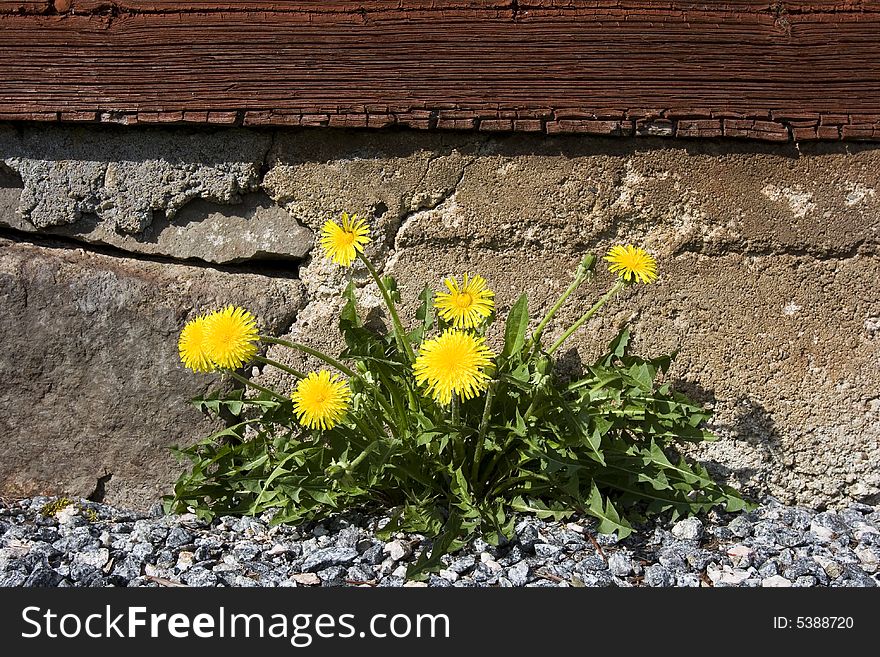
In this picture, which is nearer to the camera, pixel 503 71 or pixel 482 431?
pixel 482 431

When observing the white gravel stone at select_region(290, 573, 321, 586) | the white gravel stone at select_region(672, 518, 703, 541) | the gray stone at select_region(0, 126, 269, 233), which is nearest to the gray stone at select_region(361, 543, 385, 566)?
the white gravel stone at select_region(290, 573, 321, 586)

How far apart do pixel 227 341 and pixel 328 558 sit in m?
0.62

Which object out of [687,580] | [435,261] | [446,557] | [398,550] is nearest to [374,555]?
[398,550]

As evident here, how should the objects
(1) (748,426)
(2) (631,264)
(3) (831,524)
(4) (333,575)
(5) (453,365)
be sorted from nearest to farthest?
(5) (453,365)
(4) (333,575)
(2) (631,264)
(3) (831,524)
(1) (748,426)

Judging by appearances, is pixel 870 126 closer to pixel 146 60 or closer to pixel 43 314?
pixel 146 60

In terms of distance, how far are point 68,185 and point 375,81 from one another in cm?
100

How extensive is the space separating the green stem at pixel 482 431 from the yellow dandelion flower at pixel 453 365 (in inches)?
3.9

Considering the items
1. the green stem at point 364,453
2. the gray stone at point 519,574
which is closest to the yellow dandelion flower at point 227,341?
the green stem at point 364,453

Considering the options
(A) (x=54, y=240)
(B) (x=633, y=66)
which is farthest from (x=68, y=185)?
(B) (x=633, y=66)

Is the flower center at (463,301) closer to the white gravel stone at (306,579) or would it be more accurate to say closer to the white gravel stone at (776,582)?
the white gravel stone at (306,579)

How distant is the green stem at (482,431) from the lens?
2.34 metres

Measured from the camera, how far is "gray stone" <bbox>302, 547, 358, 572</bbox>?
7.70 ft

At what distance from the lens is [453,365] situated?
219cm

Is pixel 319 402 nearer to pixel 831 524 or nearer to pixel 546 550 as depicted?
Result: pixel 546 550
